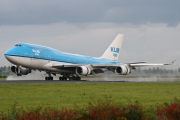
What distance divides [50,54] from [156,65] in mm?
19100

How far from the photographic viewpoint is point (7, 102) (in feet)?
83.7

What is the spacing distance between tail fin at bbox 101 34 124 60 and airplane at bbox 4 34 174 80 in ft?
23.1

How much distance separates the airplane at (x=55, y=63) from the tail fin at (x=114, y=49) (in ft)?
23.1

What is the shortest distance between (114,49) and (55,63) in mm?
20838

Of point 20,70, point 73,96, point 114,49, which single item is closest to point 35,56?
point 20,70

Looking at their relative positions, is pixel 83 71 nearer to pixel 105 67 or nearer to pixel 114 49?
pixel 105 67

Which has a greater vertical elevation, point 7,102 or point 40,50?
point 40,50

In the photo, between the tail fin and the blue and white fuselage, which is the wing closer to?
the blue and white fuselage

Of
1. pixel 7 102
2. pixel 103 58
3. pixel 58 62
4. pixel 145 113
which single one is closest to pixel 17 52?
pixel 58 62

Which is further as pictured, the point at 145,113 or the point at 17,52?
the point at 17,52

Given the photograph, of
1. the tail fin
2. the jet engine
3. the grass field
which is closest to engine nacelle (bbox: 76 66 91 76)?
the jet engine

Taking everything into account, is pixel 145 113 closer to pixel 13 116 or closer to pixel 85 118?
pixel 85 118

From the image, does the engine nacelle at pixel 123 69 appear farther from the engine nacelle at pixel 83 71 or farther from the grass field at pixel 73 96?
the grass field at pixel 73 96

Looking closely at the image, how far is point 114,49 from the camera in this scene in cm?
8800
